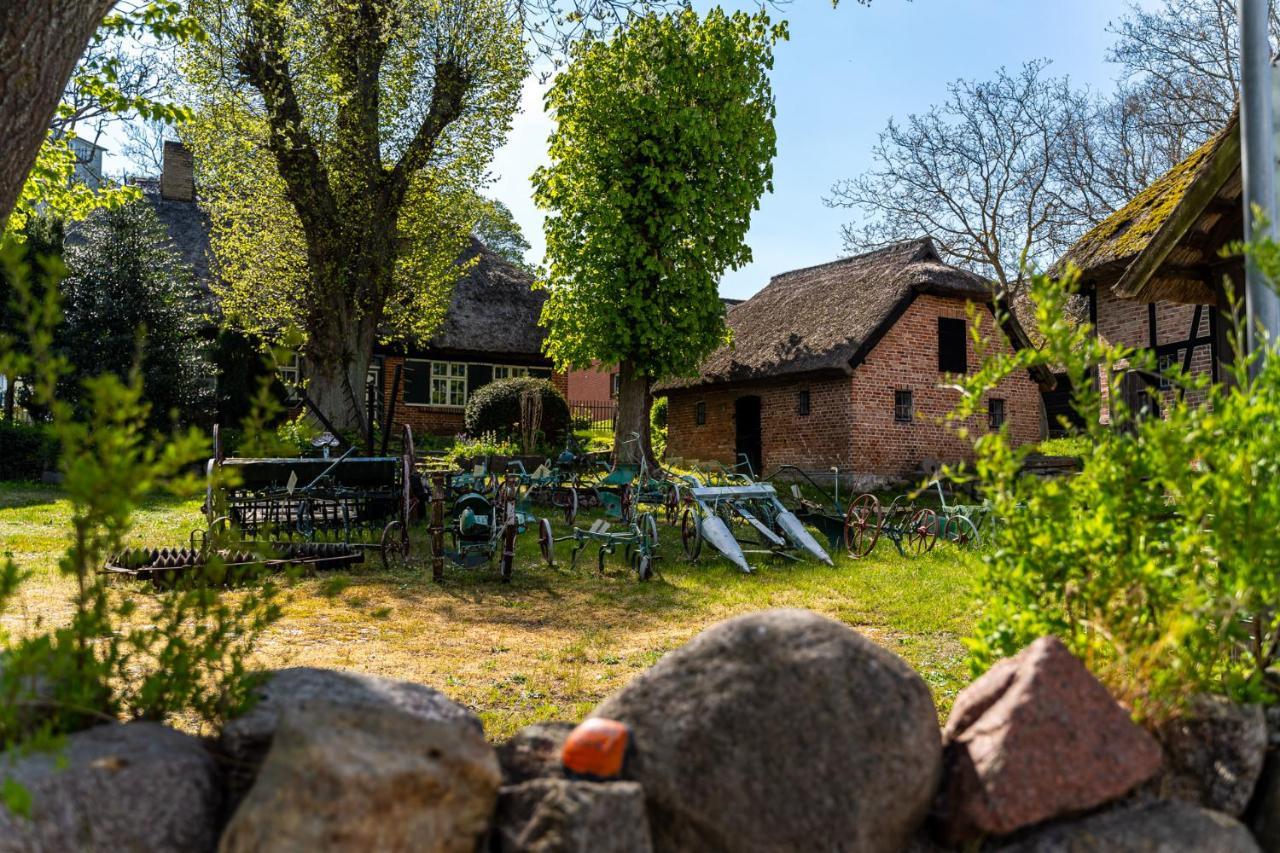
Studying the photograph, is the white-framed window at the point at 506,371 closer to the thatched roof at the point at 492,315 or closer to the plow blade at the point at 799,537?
the thatched roof at the point at 492,315

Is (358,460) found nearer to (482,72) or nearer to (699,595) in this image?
(699,595)

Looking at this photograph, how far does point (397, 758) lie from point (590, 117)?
19.3 metres

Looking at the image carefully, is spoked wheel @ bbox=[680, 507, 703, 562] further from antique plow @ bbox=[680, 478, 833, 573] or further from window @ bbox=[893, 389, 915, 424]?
window @ bbox=[893, 389, 915, 424]

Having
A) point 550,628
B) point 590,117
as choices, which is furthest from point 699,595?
point 590,117

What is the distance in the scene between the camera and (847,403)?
2172cm

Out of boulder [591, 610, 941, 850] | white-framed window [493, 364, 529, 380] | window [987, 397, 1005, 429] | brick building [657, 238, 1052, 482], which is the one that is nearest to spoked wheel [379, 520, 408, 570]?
boulder [591, 610, 941, 850]

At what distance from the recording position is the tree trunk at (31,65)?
3.77 m

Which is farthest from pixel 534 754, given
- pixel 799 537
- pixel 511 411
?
pixel 511 411

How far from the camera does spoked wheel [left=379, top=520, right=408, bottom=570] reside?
36.6 feet

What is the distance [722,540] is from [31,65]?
8.70m

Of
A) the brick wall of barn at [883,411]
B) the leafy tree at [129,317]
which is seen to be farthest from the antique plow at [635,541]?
the leafy tree at [129,317]

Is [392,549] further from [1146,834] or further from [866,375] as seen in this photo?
[866,375]

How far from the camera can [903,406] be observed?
74.5ft

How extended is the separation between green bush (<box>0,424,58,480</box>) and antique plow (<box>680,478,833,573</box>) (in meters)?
14.1
